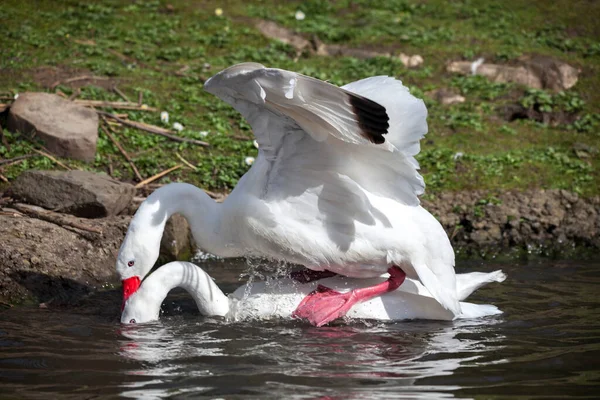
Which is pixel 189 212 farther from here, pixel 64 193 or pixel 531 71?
pixel 531 71

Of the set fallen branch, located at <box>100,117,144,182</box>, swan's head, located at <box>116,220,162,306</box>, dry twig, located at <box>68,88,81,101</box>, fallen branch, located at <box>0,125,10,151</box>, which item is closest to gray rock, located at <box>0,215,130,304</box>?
swan's head, located at <box>116,220,162,306</box>

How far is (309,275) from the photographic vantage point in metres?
7.39

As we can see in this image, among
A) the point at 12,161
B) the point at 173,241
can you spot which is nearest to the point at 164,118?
the point at 12,161

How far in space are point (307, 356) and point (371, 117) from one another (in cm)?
164

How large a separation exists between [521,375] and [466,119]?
248 inches

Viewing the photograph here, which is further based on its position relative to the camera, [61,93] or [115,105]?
[61,93]

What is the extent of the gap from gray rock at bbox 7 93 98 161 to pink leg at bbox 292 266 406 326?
357 centimetres

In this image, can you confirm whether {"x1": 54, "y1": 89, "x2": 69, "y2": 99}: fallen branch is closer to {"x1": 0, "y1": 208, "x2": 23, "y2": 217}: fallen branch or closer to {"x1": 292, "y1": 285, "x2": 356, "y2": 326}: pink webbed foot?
{"x1": 0, "y1": 208, "x2": 23, "y2": 217}: fallen branch

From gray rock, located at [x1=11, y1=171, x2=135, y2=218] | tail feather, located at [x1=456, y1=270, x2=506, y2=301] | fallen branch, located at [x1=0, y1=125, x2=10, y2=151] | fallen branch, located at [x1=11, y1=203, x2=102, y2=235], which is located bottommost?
tail feather, located at [x1=456, y1=270, x2=506, y2=301]

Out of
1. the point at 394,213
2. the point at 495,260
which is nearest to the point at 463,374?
the point at 394,213

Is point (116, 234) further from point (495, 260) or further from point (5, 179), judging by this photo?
point (495, 260)

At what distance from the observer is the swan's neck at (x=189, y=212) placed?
671cm

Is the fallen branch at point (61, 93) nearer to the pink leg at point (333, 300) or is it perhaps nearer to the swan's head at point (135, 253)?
the swan's head at point (135, 253)

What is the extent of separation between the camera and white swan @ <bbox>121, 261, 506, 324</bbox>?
6617 millimetres
